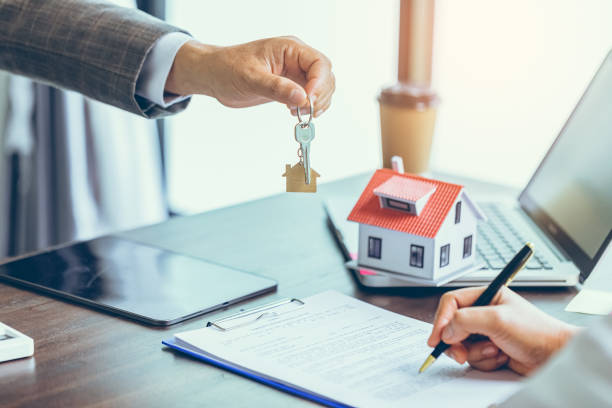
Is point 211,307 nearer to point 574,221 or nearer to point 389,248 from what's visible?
point 389,248

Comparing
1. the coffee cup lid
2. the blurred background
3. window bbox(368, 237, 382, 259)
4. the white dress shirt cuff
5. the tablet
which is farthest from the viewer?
the blurred background

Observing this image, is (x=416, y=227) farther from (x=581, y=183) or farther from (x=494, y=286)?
(x=581, y=183)

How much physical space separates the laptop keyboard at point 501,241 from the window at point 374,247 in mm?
169

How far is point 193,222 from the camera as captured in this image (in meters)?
1.42

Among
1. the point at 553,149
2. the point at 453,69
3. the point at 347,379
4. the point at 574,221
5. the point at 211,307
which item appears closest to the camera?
the point at 347,379

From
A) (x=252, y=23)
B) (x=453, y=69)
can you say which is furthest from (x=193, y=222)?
(x=252, y=23)

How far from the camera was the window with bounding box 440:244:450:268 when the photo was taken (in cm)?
108

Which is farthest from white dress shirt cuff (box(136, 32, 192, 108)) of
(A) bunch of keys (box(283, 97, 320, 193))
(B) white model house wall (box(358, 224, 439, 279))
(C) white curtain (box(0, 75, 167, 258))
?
(C) white curtain (box(0, 75, 167, 258))

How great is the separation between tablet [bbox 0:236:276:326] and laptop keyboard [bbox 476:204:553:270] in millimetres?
353

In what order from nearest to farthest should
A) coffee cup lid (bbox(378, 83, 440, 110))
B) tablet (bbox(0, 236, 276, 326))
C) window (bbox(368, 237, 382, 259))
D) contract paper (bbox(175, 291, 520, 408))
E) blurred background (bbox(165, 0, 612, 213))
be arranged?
contract paper (bbox(175, 291, 520, 408))
tablet (bbox(0, 236, 276, 326))
window (bbox(368, 237, 382, 259))
coffee cup lid (bbox(378, 83, 440, 110))
blurred background (bbox(165, 0, 612, 213))

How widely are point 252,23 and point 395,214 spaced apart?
6.29ft

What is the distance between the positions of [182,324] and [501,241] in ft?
1.89

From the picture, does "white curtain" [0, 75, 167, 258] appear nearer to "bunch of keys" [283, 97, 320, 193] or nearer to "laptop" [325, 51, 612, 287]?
"laptop" [325, 51, 612, 287]

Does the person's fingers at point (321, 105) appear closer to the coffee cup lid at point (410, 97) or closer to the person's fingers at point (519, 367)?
the person's fingers at point (519, 367)
